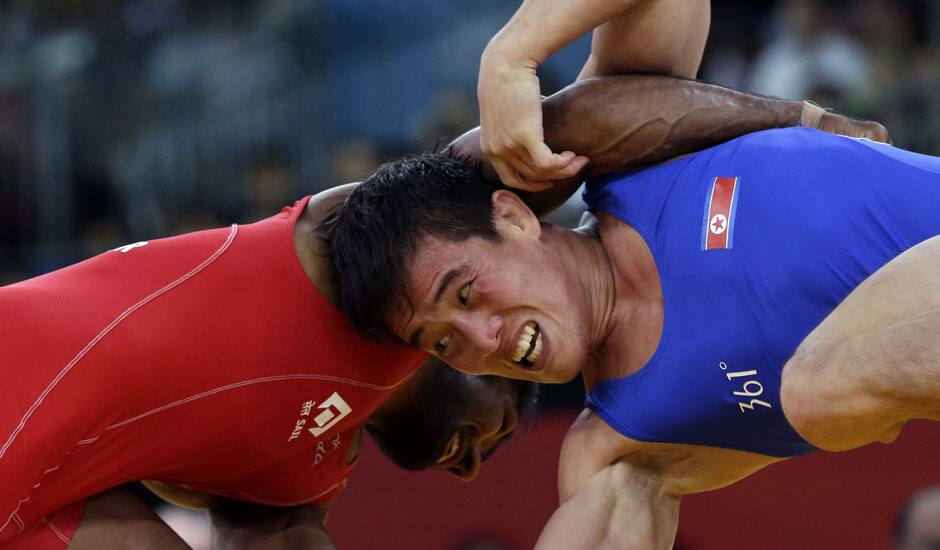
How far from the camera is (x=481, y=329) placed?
103 inches

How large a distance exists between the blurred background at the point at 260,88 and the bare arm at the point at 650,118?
2.89 meters

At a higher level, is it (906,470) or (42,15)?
(42,15)

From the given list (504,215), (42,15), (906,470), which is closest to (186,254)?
(504,215)

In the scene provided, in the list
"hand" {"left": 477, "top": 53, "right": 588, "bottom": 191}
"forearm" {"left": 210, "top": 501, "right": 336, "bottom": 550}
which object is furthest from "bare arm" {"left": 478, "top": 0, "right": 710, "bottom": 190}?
"forearm" {"left": 210, "top": 501, "right": 336, "bottom": 550}

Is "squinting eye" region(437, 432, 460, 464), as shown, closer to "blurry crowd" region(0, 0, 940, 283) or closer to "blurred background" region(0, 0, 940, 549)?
"blurred background" region(0, 0, 940, 549)

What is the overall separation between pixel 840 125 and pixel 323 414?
1.28 metres

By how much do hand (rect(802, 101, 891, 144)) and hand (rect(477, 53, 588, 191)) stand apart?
57 centimetres

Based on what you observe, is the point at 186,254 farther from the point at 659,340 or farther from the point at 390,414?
the point at 659,340

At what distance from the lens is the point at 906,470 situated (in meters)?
4.49

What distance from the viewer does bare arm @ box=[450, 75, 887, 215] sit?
268cm

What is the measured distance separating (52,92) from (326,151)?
134cm

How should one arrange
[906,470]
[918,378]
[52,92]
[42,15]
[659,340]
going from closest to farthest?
[918,378]
[659,340]
[906,470]
[52,92]
[42,15]

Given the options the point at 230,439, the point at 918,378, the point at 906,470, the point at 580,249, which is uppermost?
the point at 918,378

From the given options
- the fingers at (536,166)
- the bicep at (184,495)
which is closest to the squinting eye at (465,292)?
the fingers at (536,166)
